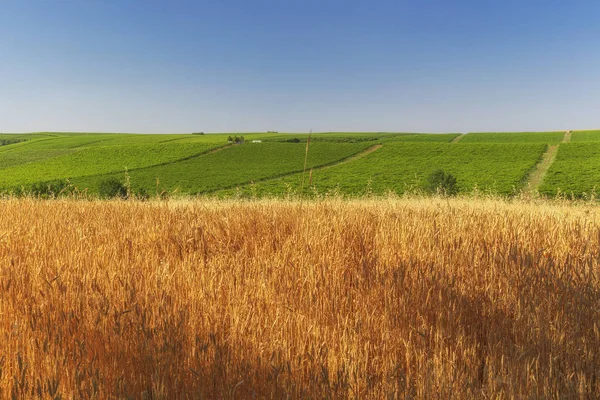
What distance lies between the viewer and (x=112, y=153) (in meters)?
74.0

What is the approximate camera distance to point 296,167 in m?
60.6

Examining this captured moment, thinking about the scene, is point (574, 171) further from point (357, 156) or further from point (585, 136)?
point (585, 136)

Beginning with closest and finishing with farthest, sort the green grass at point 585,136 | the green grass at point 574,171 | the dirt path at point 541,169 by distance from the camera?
the green grass at point 574,171 < the dirt path at point 541,169 < the green grass at point 585,136

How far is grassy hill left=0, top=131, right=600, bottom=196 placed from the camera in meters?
43.4

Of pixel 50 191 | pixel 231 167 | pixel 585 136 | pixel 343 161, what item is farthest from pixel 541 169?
pixel 50 191

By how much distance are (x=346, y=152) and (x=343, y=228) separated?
70.5 m

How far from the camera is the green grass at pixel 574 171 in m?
37.7

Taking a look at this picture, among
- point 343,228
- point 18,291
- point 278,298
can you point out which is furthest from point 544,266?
point 18,291

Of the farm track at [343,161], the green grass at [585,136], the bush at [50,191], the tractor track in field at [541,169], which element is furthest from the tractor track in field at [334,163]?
the green grass at [585,136]

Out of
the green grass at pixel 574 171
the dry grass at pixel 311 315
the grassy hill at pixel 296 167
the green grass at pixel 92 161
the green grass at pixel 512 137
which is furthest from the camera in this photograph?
the green grass at pixel 512 137

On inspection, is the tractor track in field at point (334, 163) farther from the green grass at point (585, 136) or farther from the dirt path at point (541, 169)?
the green grass at point (585, 136)

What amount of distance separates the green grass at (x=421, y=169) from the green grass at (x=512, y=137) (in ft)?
88.3

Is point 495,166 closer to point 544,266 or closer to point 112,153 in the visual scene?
point 544,266

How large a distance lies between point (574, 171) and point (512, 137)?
60.6 metres
